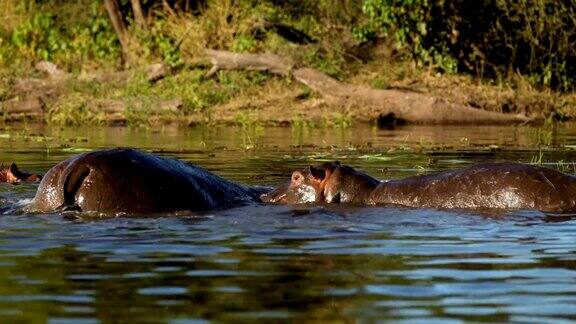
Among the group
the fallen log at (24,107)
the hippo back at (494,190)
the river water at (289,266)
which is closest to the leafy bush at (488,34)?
the fallen log at (24,107)

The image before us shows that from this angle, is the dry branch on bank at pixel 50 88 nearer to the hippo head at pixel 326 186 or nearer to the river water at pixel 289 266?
the river water at pixel 289 266

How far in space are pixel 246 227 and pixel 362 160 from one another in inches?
200

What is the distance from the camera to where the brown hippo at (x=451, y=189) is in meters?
7.12

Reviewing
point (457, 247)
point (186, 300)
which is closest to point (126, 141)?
point (457, 247)

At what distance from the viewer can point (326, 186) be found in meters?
7.66

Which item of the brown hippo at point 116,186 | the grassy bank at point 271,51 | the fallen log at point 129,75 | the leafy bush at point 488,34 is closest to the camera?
the brown hippo at point 116,186

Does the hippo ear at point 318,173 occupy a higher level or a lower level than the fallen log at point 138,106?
lower

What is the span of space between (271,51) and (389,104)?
9.64 feet

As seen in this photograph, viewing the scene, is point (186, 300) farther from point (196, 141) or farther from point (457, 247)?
point (196, 141)

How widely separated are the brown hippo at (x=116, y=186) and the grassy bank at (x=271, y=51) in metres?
10.7

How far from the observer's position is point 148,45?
21781 mm

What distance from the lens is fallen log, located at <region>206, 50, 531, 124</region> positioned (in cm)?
1814

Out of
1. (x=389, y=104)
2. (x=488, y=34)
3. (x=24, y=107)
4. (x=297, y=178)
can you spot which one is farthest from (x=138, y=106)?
(x=297, y=178)

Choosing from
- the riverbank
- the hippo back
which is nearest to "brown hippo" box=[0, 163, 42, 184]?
the hippo back
